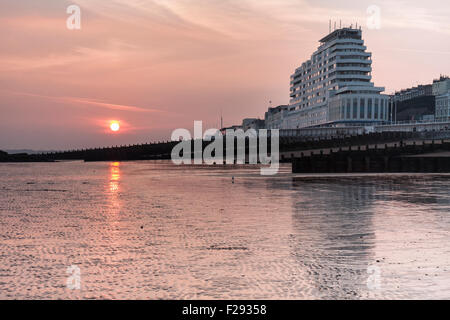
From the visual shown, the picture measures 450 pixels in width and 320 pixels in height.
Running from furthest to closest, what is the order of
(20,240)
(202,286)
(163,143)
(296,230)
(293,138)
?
(163,143) < (293,138) < (296,230) < (20,240) < (202,286)

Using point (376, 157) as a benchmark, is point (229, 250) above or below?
below

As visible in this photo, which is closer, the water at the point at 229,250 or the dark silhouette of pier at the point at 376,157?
the water at the point at 229,250

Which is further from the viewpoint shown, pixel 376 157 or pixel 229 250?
pixel 376 157

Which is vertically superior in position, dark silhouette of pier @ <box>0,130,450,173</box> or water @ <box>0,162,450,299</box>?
dark silhouette of pier @ <box>0,130,450,173</box>

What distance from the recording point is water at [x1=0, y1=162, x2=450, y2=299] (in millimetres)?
8414

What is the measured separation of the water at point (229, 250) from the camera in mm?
8414

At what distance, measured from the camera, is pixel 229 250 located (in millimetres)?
11852

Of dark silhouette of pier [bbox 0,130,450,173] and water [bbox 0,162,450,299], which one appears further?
dark silhouette of pier [bbox 0,130,450,173]

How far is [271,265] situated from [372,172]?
46257mm

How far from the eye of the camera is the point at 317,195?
26.7m

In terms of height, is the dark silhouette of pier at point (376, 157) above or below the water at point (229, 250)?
above
